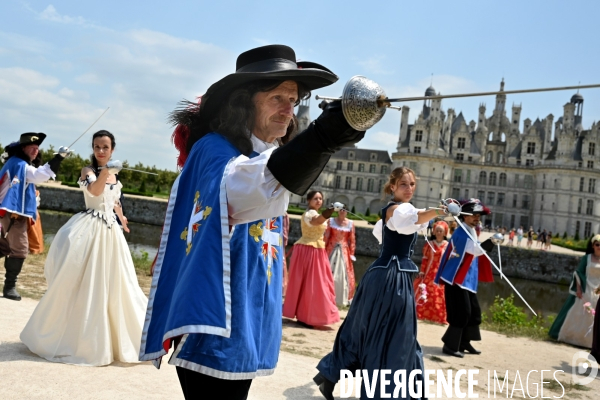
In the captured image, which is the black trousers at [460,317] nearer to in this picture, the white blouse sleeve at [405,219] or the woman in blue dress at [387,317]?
the woman in blue dress at [387,317]

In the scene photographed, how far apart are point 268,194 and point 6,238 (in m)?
5.71

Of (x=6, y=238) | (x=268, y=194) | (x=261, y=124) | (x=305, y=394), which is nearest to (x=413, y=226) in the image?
(x=305, y=394)

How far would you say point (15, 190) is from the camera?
6.58 metres

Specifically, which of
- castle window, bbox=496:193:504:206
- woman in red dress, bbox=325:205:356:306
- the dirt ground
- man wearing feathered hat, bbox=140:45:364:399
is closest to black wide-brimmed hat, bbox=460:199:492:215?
the dirt ground

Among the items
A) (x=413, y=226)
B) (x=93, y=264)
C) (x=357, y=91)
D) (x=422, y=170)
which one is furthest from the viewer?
(x=422, y=170)

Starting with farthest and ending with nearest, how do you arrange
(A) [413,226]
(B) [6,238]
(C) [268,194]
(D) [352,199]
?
(D) [352,199]
(B) [6,238]
(A) [413,226]
(C) [268,194]

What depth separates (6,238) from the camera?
253 inches

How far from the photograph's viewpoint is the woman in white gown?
13.9 feet

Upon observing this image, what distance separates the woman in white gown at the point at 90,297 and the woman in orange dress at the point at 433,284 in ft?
18.4

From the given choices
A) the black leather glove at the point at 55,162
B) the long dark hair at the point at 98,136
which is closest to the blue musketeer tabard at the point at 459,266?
the long dark hair at the point at 98,136

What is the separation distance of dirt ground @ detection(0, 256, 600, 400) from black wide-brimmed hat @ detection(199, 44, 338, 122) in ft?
7.31

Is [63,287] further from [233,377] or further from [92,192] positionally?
[233,377]

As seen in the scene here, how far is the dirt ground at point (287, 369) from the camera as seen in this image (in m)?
3.62

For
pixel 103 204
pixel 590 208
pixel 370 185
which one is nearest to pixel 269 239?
pixel 103 204
